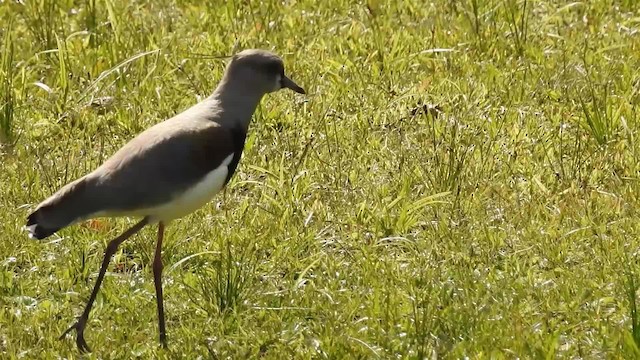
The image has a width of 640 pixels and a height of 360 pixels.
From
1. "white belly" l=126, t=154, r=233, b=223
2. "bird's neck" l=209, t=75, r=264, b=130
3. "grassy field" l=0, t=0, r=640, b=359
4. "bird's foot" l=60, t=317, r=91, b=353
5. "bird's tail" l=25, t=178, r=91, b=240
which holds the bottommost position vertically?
"grassy field" l=0, t=0, r=640, b=359

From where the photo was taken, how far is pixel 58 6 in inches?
353

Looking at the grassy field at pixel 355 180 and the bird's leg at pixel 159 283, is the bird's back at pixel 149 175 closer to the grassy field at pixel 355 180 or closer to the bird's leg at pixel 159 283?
the bird's leg at pixel 159 283

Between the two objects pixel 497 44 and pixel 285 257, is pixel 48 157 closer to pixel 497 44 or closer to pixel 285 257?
pixel 285 257

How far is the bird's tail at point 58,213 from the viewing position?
548 cm

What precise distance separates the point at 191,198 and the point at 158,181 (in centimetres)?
15

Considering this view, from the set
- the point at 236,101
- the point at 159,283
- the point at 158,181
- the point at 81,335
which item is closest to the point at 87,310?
the point at 81,335

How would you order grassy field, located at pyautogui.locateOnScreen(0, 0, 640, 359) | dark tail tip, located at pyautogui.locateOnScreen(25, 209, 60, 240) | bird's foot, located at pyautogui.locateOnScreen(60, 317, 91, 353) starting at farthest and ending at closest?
grassy field, located at pyautogui.locateOnScreen(0, 0, 640, 359)
bird's foot, located at pyautogui.locateOnScreen(60, 317, 91, 353)
dark tail tip, located at pyautogui.locateOnScreen(25, 209, 60, 240)

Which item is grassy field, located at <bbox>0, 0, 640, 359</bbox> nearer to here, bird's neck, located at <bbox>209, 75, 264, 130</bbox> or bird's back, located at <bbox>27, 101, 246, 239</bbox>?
bird's back, located at <bbox>27, 101, 246, 239</bbox>

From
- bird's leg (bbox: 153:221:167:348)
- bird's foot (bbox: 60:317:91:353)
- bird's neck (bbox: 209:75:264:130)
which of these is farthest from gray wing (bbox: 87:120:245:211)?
bird's foot (bbox: 60:317:91:353)

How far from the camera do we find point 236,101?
19.9 feet

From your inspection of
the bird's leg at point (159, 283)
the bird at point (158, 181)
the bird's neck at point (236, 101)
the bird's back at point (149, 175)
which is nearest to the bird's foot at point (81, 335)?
the bird at point (158, 181)

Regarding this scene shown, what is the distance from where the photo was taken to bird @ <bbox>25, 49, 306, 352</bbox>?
18.2ft

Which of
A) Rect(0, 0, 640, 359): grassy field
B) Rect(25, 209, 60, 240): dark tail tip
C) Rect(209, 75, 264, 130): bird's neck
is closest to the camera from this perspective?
Rect(25, 209, 60, 240): dark tail tip

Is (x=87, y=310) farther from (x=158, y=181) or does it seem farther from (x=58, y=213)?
(x=158, y=181)
